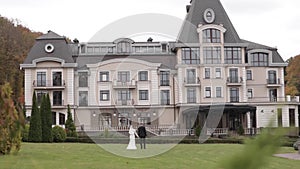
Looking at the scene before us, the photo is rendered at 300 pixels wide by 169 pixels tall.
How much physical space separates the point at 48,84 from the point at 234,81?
15033 millimetres

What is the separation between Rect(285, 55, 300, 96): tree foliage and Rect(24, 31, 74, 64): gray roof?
2293 cm

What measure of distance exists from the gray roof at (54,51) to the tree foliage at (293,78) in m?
22.9

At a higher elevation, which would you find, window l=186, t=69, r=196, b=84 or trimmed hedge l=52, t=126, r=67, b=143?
window l=186, t=69, r=196, b=84

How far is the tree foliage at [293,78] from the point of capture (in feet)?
165

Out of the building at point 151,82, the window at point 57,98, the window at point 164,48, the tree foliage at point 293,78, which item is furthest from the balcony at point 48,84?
the tree foliage at point 293,78

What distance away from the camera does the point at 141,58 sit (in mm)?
41781

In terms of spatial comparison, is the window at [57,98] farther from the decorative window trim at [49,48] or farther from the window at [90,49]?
the window at [90,49]

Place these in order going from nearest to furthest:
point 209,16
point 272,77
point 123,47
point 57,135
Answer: point 57,135
point 209,16
point 123,47
point 272,77

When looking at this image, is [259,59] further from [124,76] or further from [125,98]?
[125,98]

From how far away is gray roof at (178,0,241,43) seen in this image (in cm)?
4078

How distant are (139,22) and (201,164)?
4056 mm

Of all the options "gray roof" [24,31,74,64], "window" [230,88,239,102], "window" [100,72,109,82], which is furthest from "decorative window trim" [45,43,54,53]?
"window" [230,88,239,102]

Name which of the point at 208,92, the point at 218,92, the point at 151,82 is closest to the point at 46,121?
the point at 151,82

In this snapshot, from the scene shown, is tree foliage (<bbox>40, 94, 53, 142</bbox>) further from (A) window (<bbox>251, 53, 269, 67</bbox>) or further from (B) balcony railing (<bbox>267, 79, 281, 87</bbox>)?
(B) balcony railing (<bbox>267, 79, 281, 87</bbox>)
